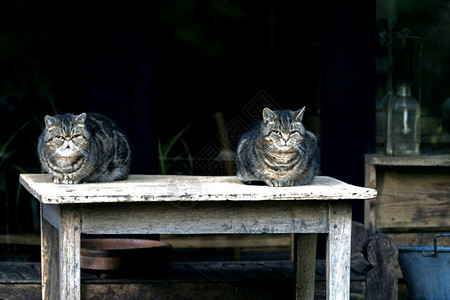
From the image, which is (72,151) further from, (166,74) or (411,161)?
(411,161)

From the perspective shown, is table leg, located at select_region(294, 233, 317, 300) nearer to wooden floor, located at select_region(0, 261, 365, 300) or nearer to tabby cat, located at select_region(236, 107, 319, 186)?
wooden floor, located at select_region(0, 261, 365, 300)

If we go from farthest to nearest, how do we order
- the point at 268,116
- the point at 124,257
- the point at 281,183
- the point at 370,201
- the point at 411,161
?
the point at 370,201, the point at 411,161, the point at 124,257, the point at 268,116, the point at 281,183

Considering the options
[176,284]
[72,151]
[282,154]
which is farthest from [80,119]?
[176,284]

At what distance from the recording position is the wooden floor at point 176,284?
4.92 m

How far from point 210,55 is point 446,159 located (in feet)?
5.47

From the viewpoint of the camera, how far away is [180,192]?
153 inches

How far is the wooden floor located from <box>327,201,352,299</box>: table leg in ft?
3.28

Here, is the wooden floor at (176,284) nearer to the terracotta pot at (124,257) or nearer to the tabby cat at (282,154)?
the terracotta pot at (124,257)

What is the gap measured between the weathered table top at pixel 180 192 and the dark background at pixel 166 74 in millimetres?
1418

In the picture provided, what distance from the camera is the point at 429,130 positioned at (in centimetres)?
566

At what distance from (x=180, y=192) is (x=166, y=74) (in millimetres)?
1961

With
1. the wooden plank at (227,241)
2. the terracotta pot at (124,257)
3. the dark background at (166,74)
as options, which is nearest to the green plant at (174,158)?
the dark background at (166,74)

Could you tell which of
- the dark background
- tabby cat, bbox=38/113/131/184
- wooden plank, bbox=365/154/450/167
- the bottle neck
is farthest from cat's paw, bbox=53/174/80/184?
the bottle neck

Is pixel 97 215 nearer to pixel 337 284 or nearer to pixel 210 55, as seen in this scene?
pixel 337 284
